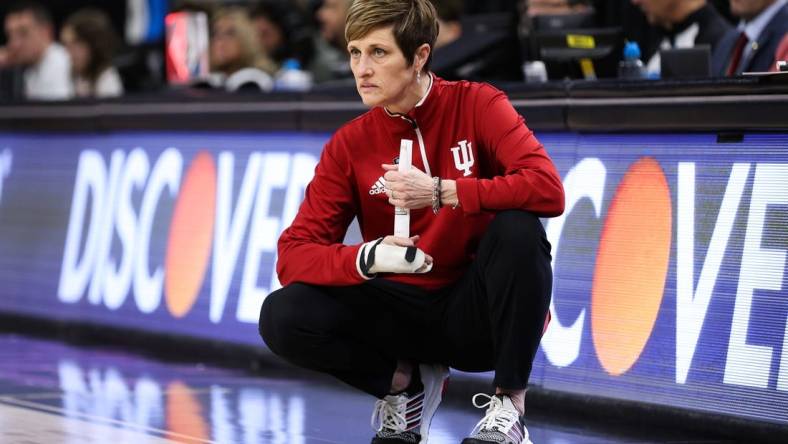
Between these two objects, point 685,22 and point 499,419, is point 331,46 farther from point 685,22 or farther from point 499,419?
point 499,419

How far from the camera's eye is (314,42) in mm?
10859

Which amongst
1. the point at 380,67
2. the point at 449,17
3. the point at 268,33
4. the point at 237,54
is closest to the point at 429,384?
the point at 380,67

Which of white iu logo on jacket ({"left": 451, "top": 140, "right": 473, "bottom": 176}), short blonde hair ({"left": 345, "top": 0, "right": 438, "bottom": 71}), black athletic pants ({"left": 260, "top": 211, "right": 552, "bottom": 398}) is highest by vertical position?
short blonde hair ({"left": 345, "top": 0, "right": 438, "bottom": 71})

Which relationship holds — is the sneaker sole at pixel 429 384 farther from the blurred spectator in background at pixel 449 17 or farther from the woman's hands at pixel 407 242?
the blurred spectator in background at pixel 449 17

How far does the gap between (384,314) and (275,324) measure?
1.12ft

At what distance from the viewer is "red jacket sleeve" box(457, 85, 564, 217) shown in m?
3.82

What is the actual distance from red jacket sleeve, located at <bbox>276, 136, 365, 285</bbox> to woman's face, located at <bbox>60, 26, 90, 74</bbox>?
22.9ft

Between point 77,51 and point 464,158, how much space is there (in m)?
7.52

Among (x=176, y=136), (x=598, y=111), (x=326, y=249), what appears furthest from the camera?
(x=176, y=136)

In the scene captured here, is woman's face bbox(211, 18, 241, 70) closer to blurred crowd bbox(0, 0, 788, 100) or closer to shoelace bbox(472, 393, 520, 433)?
blurred crowd bbox(0, 0, 788, 100)

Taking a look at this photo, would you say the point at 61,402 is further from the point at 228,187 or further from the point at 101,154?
the point at 101,154

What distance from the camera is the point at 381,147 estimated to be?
416cm

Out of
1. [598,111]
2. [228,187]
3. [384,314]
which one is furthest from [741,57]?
[384,314]

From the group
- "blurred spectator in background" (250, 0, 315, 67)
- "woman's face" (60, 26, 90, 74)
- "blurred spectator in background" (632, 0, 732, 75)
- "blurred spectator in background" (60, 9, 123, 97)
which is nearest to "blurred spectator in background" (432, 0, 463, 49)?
"blurred spectator in background" (632, 0, 732, 75)
